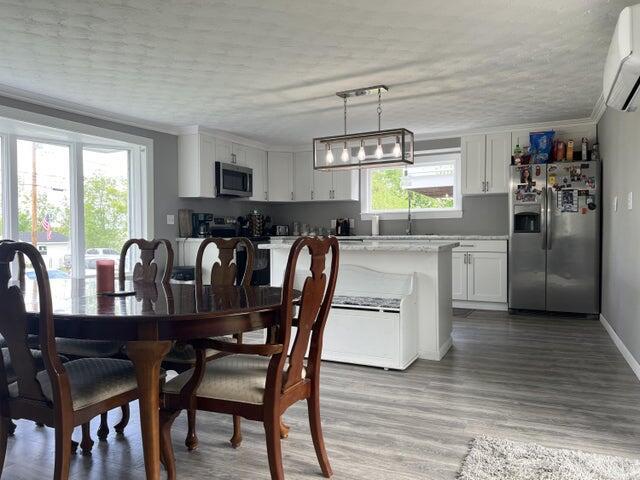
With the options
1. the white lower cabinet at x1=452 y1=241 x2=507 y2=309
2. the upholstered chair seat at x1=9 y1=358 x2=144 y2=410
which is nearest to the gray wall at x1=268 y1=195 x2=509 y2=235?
the white lower cabinet at x1=452 y1=241 x2=507 y2=309

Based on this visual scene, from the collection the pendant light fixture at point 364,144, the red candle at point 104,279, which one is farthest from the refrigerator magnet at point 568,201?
the red candle at point 104,279

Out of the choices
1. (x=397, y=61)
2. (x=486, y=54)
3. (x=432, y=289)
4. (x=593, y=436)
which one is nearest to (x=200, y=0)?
(x=397, y=61)

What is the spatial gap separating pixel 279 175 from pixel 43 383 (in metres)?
5.57

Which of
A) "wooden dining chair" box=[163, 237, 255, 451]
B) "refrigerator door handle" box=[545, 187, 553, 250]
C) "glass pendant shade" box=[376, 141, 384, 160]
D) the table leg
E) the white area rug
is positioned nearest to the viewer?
the table leg

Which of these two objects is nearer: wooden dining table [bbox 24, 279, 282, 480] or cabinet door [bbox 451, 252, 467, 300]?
wooden dining table [bbox 24, 279, 282, 480]

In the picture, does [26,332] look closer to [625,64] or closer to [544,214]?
[625,64]

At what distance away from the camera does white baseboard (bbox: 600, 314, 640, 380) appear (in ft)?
10.8

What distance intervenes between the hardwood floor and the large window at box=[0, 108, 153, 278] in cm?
Result: 260

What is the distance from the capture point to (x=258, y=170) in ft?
22.6

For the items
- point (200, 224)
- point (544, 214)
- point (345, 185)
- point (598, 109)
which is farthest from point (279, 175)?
point (598, 109)

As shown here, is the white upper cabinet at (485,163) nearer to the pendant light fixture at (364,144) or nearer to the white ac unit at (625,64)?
the pendant light fixture at (364,144)

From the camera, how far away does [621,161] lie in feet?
13.1

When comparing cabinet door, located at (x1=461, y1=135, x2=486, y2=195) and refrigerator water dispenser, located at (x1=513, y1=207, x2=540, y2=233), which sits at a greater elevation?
cabinet door, located at (x1=461, y1=135, x2=486, y2=195)

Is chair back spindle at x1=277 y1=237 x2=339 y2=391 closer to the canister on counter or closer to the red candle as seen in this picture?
the red candle
